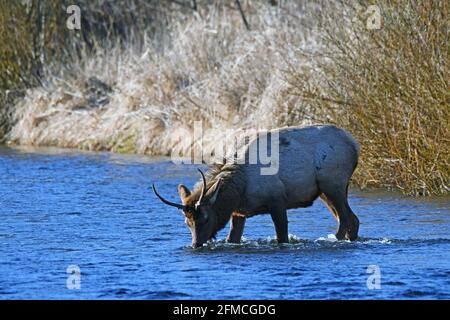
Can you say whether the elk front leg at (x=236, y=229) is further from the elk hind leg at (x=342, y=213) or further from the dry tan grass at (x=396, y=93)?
the dry tan grass at (x=396, y=93)

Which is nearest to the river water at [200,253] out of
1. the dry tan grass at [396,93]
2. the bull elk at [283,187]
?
the bull elk at [283,187]

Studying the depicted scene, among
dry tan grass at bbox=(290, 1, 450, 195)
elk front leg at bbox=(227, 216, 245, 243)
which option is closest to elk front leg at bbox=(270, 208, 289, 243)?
elk front leg at bbox=(227, 216, 245, 243)

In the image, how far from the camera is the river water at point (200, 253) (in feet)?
32.5

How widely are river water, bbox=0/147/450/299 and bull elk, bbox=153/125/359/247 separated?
29 cm

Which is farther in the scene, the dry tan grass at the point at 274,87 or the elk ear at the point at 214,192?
the dry tan grass at the point at 274,87

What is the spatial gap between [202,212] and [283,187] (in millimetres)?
970

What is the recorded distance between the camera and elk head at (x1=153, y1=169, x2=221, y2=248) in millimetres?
11602

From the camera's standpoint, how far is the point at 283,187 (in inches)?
473

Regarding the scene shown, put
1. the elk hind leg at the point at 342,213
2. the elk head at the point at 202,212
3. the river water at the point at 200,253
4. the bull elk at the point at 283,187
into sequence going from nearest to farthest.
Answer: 1. the river water at the point at 200,253
2. the elk head at the point at 202,212
3. the bull elk at the point at 283,187
4. the elk hind leg at the point at 342,213

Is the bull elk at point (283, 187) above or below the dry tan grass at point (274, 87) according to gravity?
below

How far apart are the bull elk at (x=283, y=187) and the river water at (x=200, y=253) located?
0.96 ft

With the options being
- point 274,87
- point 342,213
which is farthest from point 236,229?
point 274,87

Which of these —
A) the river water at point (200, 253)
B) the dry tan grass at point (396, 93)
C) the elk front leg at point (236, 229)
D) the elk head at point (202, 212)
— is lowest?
the river water at point (200, 253)

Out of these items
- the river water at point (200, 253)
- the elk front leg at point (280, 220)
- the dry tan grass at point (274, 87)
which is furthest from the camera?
the dry tan grass at point (274, 87)
